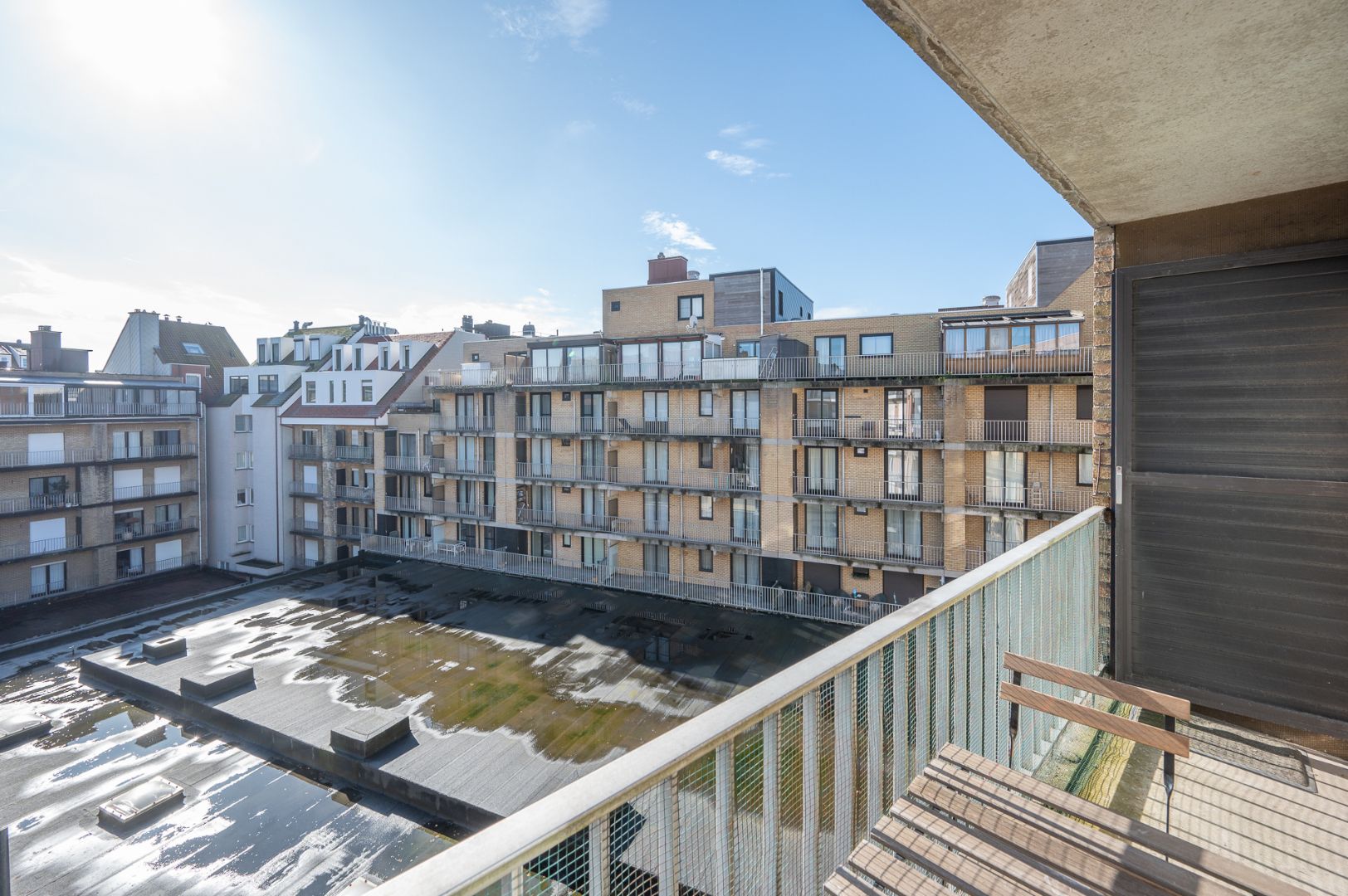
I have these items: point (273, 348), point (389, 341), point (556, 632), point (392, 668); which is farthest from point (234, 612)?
point (273, 348)

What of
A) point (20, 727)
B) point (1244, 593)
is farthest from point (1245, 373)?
point (20, 727)

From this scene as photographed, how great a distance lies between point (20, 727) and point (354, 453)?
59.8 feet

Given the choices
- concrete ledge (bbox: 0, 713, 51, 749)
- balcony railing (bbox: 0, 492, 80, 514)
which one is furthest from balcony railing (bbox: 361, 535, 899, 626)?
concrete ledge (bbox: 0, 713, 51, 749)

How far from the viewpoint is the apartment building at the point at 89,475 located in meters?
27.2

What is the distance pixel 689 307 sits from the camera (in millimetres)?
Result: 28391

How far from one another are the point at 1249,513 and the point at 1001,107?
3.34 metres

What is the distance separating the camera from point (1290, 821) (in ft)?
10.5

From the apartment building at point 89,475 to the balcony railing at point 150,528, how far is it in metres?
0.05

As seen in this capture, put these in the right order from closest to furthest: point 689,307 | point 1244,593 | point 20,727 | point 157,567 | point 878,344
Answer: point 1244,593
point 20,727
point 878,344
point 689,307
point 157,567

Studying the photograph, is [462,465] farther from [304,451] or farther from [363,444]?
[304,451]

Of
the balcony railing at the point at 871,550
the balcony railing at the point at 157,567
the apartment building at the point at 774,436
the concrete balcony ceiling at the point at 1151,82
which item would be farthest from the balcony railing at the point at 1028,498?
the balcony railing at the point at 157,567

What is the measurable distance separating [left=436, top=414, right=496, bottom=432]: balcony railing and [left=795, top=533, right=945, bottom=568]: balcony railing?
582 inches

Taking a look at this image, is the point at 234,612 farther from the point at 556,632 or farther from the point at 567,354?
the point at 567,354

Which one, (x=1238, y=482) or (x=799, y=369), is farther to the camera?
(x=799, y=369)
